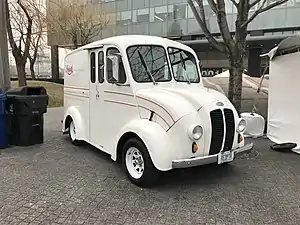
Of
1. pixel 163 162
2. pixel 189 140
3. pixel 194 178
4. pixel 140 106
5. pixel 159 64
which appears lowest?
pixel 194 178

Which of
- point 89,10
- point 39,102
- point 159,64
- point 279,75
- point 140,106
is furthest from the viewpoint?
point 89,10

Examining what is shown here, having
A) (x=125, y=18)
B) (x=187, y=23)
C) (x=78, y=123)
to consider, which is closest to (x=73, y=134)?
(x=78, y=123)

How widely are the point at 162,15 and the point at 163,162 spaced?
26554 mm

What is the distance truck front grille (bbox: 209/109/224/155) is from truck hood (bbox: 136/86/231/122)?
221 mm

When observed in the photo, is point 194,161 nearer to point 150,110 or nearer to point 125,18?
point 150,110

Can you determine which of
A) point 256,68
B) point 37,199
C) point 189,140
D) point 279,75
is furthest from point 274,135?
point 256,68

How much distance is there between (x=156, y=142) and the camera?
15.8 ft

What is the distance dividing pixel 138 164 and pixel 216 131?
1.35 meters

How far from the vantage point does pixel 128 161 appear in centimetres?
548

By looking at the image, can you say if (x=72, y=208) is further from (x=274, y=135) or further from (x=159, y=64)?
(x=274, y=135)

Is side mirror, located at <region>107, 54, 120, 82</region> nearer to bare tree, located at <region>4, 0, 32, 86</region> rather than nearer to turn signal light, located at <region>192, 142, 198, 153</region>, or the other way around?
turn signal light, located at <region>192, 142, 198, 153</region>

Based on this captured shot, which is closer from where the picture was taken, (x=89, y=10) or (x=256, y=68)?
(x=89, y=10)

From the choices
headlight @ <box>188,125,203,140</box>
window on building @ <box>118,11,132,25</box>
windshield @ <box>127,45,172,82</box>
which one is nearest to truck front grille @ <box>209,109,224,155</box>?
headlight @ <box>188,125,203,140</box>

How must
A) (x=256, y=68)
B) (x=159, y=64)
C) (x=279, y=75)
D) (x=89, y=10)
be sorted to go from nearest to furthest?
(x=159, y=64) → (x=279, y=75) → (x=89, y=10) → (x=256, y=68)
